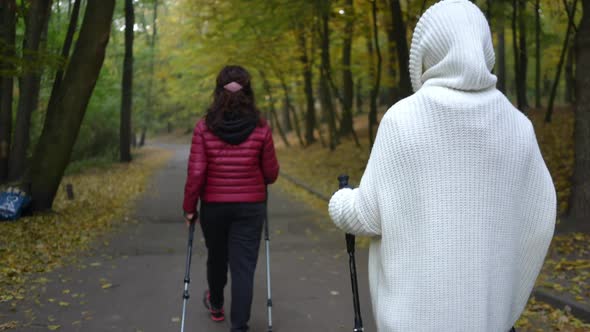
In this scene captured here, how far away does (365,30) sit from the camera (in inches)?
792

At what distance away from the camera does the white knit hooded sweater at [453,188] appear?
210 centimetres

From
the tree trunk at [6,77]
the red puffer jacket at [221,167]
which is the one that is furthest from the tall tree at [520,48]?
the red puffer jacket at [221,167]

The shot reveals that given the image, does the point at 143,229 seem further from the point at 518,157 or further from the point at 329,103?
the point at 329,103

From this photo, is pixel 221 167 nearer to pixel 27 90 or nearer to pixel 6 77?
pixel 6 77

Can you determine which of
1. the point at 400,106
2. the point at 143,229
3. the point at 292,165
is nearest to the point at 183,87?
the point at 292,165

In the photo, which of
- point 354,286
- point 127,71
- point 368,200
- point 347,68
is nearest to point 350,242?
point 354,286

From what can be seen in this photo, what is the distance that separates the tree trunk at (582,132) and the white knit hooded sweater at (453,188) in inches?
264

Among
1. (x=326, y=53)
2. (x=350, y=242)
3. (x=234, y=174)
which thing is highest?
(x=326, y=53)

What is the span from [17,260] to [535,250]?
276 inches

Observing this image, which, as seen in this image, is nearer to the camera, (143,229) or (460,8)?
Answer: (460,8)

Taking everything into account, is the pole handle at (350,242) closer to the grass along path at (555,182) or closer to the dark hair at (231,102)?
the dark hair at (231,102)

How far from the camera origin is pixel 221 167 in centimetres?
447

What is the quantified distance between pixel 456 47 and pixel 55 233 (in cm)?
868

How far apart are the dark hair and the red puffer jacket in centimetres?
9
